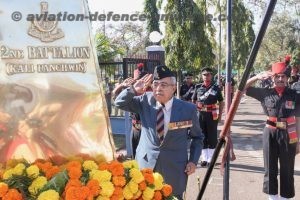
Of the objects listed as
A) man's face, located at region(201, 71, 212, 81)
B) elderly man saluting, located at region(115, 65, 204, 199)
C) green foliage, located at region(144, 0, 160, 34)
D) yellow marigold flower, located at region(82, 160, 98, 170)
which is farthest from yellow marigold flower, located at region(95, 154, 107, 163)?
green foliage, located at region(144, 0, 160, 34)

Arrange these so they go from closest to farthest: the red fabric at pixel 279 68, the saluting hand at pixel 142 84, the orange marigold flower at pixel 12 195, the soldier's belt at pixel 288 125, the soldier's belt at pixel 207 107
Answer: the orange marigold flower at pixel 12 195
the saluting hand at pixel 142 84
the red fabric at pixel 279 68
the soldier's belt at pixel 288 125
the soldier's belt at pixel 207 107

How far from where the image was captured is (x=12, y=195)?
2.09 metres

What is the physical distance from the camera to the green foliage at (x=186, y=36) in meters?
13.7

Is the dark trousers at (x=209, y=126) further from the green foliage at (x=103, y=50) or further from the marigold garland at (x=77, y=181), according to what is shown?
the marigold garland at (x=77, y=181)

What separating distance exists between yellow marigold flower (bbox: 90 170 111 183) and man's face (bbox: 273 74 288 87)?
3.22m

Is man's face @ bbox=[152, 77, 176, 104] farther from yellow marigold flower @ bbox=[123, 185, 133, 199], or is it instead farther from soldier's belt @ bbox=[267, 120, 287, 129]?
soldier's belt @ bbox=[267, 120, 287, 129]

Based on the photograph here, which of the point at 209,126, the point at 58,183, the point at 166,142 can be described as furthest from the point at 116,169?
the point at 209,126

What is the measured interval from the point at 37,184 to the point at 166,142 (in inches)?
57.5

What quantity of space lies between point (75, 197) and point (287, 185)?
367cm

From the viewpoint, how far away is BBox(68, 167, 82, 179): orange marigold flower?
2223 millimetres

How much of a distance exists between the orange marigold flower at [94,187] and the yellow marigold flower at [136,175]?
221 mm

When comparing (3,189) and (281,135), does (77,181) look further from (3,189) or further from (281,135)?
(281,135)

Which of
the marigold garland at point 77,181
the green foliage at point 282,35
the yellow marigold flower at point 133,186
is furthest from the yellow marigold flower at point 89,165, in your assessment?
the green foliage at point 282,35

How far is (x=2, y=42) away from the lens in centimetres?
229
